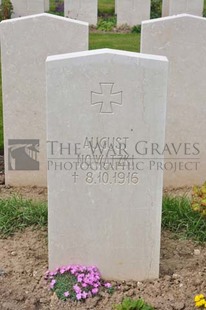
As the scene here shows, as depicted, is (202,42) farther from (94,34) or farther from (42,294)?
(94,34)

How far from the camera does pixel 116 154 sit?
340cm

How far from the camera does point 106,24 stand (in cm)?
1438

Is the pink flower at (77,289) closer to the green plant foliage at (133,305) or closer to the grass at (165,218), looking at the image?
the green plant foliage at (133,305)

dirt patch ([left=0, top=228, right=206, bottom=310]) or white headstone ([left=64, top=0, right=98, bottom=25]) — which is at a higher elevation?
white headstone ([left=64, top=0, right=98, bottom=25])

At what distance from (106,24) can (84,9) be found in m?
0.69

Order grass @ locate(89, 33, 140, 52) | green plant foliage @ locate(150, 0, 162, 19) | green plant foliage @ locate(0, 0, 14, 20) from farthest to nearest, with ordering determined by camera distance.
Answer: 1. green plant foliage @ locate(150, 0, 162, 19)
2. green plant foliage @ locate(0, 0, 14, 20)
3. grass @ locate(89, 33, 140, 52)

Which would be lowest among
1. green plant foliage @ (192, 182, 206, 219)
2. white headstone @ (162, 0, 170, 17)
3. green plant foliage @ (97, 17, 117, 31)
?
green plant foliage @ (192, 182, 206, 219)

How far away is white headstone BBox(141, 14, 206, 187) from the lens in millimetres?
5039

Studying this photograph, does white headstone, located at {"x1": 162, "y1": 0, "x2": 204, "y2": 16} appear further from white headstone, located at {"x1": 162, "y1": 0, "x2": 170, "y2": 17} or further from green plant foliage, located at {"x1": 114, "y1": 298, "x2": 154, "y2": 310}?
green plant foliage, located at {"x1": 114, "y1": 298, "x2": 154, "y2": 310}

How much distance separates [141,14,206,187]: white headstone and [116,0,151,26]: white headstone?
940 cm

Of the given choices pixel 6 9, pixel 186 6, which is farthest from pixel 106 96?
pixel 186 6

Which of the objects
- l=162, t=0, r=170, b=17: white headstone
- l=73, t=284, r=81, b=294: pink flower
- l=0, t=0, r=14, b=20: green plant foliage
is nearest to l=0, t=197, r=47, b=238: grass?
l=73, t=284, r=81, b=294: pink flower

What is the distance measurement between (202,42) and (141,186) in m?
2.17

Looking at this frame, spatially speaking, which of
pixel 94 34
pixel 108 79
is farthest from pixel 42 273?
pixel 94 34
